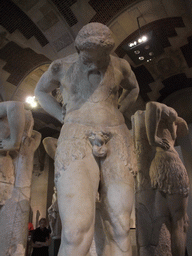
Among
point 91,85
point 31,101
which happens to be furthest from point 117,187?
point 31,101

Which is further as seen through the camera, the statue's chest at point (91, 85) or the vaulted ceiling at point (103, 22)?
the vaulted ceiling at point (103, 22)

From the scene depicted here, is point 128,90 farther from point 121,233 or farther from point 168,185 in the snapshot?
point 121,233

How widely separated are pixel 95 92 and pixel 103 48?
13.4 inches

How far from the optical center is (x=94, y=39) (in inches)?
66.1

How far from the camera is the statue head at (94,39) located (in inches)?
66.1

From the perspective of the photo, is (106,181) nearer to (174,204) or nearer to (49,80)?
(49,80)

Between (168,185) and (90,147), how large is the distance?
137 cm

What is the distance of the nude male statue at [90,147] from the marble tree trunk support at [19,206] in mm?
1147

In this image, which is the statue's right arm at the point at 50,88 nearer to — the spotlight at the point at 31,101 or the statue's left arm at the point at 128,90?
the statue's left arm at the point at 128,90

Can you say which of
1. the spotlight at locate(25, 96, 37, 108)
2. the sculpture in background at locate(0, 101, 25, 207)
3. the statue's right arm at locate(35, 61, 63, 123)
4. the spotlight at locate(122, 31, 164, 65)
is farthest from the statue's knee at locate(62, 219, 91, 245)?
the spotlight at locate(25, 96, 37, 108)

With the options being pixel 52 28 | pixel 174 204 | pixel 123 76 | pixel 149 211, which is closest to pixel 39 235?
pixel 149 211

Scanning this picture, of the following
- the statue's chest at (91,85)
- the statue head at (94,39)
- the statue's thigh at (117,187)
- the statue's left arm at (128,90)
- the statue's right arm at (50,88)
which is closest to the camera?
the statue's thigh at (117,187)

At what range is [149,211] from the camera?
2572 millimetres

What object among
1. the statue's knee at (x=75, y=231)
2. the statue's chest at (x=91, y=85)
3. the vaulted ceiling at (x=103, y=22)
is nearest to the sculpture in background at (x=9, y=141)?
the statue's chest at (x=91, y=85)
